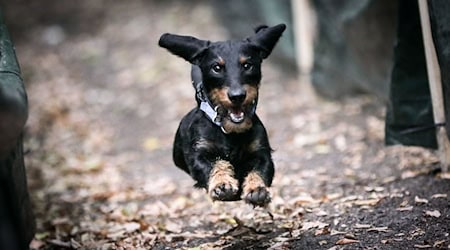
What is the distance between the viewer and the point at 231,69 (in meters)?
4.56

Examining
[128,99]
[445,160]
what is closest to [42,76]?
[128,99]

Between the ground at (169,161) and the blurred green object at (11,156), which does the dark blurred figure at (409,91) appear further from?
the blurred green object at (11,156)

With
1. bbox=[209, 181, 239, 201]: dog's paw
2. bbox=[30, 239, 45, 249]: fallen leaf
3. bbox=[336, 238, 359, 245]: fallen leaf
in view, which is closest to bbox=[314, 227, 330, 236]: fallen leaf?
bbox=[336, 238, 359, 245]: fallen leaf

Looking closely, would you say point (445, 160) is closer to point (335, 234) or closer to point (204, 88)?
point (335, 234)

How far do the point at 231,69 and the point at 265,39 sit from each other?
1.61 ft

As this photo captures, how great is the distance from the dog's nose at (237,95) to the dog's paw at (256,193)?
590 mm

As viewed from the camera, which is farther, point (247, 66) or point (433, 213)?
point (433, 213)

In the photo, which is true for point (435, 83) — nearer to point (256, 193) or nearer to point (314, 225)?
point (314, 225)

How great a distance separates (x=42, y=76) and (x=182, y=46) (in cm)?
1084

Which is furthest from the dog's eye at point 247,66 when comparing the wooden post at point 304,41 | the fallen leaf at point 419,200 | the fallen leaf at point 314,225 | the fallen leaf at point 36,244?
the wooden post at point 304,41

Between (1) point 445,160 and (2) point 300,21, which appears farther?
(2) point 300,21

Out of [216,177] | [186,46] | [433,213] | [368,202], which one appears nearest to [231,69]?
[186,46]

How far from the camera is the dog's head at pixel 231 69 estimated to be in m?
4.50

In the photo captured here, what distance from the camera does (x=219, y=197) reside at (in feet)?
15.1
